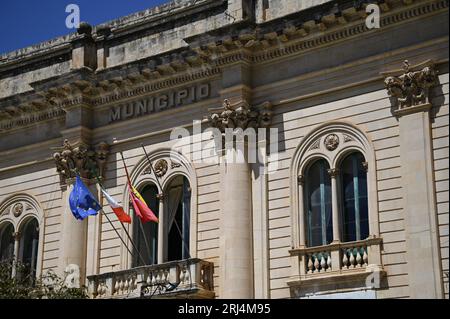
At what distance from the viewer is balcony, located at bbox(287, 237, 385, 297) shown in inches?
1013

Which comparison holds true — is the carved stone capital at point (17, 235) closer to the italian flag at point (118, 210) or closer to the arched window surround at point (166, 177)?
the arched window surround at point (166, 177)

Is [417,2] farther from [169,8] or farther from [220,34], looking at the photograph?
[169,8]

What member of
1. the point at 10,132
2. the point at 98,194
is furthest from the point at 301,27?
the point at 10,132

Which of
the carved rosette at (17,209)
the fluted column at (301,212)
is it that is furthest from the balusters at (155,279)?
the carved rosette at (17,209)

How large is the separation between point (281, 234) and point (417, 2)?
7.13 metres

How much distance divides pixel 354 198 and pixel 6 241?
1286 cm

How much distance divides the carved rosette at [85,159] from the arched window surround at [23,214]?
73.6 inches

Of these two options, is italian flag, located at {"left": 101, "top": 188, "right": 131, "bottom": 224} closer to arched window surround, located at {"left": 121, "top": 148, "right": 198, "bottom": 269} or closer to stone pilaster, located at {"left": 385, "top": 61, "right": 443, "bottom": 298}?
arched window surround, located at {"left": 121, "top": 148, "right": 198, "bottom": 269}

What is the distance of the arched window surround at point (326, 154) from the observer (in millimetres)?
26766

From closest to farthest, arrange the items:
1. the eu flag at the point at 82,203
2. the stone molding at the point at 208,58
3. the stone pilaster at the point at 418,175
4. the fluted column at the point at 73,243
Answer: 1. the stone pilaster at the point at 418,175
2. the stone molding at the point at 208,58
3. the eu flag at the point at 82,203
4. the fluted column at the point at 73,243

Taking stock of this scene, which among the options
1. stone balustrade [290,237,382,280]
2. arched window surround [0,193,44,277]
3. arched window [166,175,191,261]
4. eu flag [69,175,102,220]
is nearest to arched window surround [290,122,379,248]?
stone balustrade [290,237,382,280]

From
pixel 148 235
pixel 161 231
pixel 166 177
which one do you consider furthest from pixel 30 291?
pixel 166 177

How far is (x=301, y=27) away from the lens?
92.3ft

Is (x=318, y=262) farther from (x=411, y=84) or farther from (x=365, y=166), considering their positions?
(x=411, y=84)
